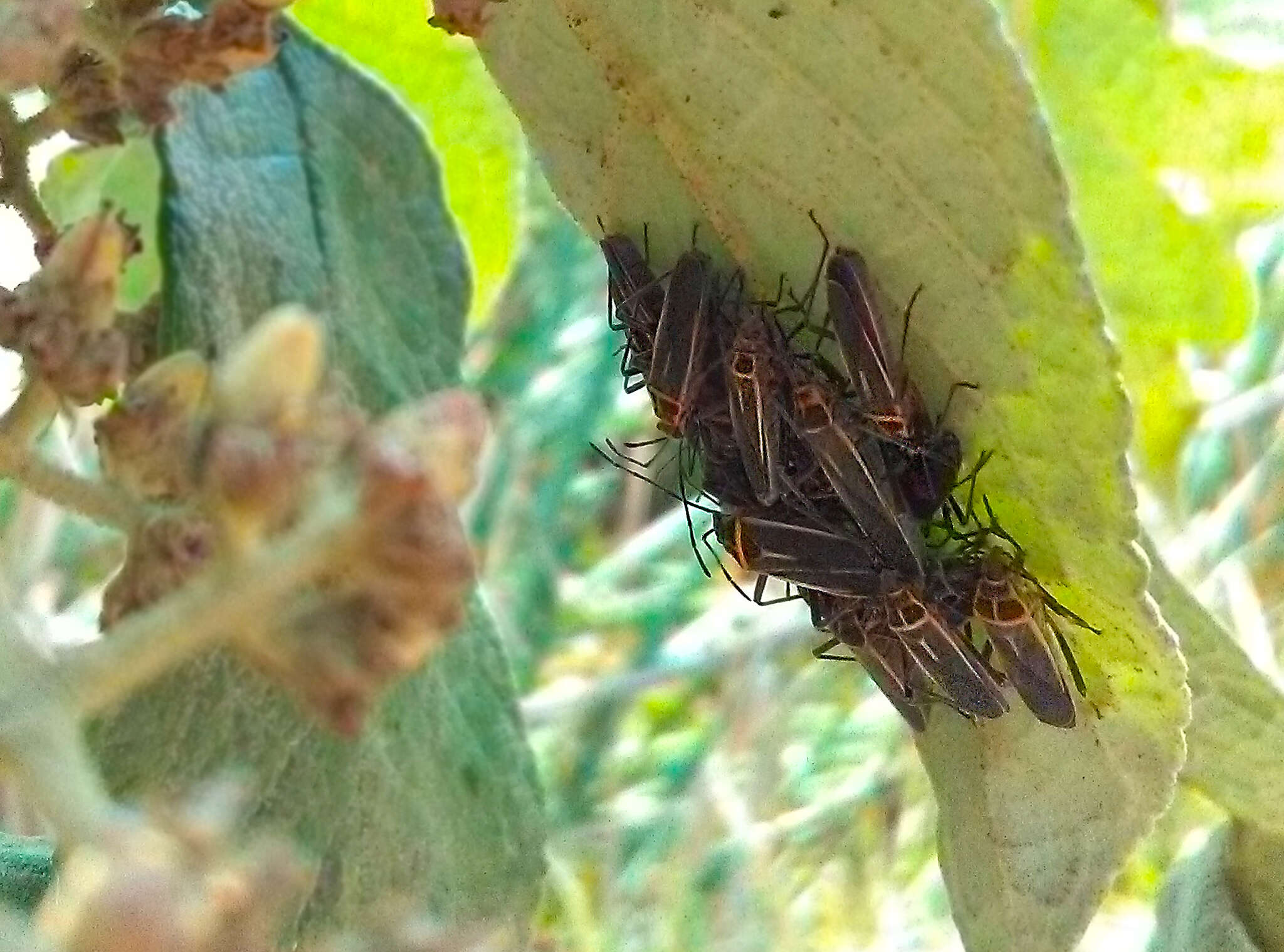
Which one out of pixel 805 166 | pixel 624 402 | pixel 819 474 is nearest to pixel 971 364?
pixel 805 166

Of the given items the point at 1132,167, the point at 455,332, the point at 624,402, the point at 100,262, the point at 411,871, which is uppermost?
the point at 100,262

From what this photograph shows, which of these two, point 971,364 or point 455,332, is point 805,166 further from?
point 455,332

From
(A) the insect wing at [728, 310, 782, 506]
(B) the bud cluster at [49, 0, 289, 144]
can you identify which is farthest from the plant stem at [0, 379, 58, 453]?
(A) the insect wing at [728, 310, 782, 506]

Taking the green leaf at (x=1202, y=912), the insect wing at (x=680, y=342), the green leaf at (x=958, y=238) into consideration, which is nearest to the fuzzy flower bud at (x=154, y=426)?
the green leaf at (x=958, y=238)

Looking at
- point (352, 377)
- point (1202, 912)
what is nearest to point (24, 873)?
point (352, 377)

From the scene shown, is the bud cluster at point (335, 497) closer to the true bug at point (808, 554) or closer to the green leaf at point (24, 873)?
the green leaf at point (24, 873)
